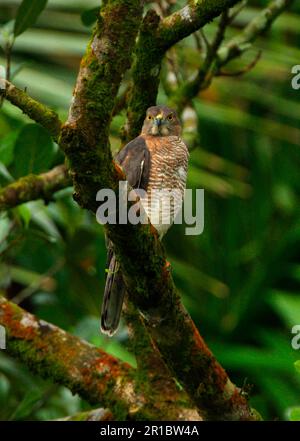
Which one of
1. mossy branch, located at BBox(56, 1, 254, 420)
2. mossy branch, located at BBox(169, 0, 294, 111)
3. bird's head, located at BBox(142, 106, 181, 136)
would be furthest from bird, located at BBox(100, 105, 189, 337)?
mossy branch, located at BBox(56, 1, 254, 420)

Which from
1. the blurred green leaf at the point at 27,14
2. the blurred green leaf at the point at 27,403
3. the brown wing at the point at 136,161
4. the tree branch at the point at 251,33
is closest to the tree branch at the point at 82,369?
the blurred green leaf at the point at 27,403

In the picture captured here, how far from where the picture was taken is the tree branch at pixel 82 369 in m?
3.46

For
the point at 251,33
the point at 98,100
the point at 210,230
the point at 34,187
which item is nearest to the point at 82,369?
the point at 34,187

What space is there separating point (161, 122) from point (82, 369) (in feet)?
4.40

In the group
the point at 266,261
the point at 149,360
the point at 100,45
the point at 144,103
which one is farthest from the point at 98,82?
the point at 266,261

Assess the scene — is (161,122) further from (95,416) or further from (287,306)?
(95,416)

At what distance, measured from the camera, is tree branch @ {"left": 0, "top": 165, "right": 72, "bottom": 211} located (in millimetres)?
3670

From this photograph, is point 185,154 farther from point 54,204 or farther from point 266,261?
point 266,261

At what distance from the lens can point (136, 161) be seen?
13.0 feet

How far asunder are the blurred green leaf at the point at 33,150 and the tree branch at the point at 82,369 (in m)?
0.59

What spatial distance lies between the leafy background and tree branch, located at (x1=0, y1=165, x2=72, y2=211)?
0.06m

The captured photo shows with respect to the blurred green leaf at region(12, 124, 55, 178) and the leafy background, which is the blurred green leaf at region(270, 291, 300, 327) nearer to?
the leafy background

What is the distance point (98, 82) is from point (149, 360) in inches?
57.8

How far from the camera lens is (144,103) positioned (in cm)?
362
